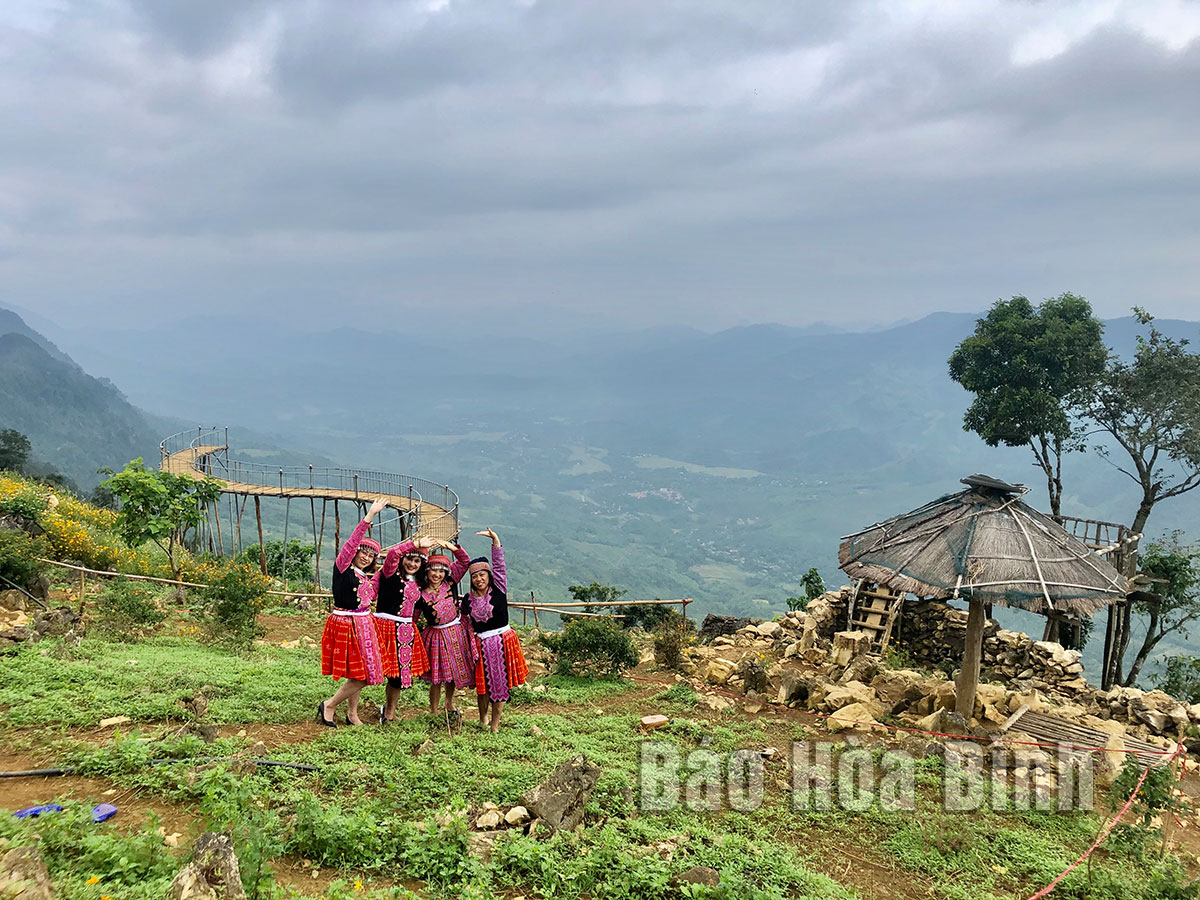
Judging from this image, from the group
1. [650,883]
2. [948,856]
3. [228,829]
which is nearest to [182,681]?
[228,829]

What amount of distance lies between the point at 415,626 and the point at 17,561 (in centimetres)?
724

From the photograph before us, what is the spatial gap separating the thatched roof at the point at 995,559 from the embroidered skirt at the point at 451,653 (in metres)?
5.41

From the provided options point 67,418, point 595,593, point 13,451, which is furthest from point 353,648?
point 67,418

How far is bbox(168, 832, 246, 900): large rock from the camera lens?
3.51 metres

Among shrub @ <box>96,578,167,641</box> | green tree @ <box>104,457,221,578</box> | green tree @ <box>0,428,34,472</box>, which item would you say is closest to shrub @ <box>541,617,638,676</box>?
shrub @ <box>96,578,167,641</box>

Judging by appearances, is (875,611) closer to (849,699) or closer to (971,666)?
(971,666)

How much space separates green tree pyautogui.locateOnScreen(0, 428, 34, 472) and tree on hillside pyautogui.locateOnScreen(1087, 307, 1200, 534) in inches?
1487

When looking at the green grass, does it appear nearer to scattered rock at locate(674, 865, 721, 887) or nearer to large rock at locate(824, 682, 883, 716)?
scattered rock at locate(674, 865, 721, 887)

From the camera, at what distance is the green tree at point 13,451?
1142 inches

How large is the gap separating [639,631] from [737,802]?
10.1 metres

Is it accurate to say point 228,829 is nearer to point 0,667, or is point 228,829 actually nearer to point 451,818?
point 451,818

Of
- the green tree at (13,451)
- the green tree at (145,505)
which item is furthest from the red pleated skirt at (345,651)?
the green tree at (13,451)

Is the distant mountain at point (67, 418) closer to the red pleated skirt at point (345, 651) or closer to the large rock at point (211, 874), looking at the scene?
the red pleated skirt at point (345, 651)

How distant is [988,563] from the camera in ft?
27.8
